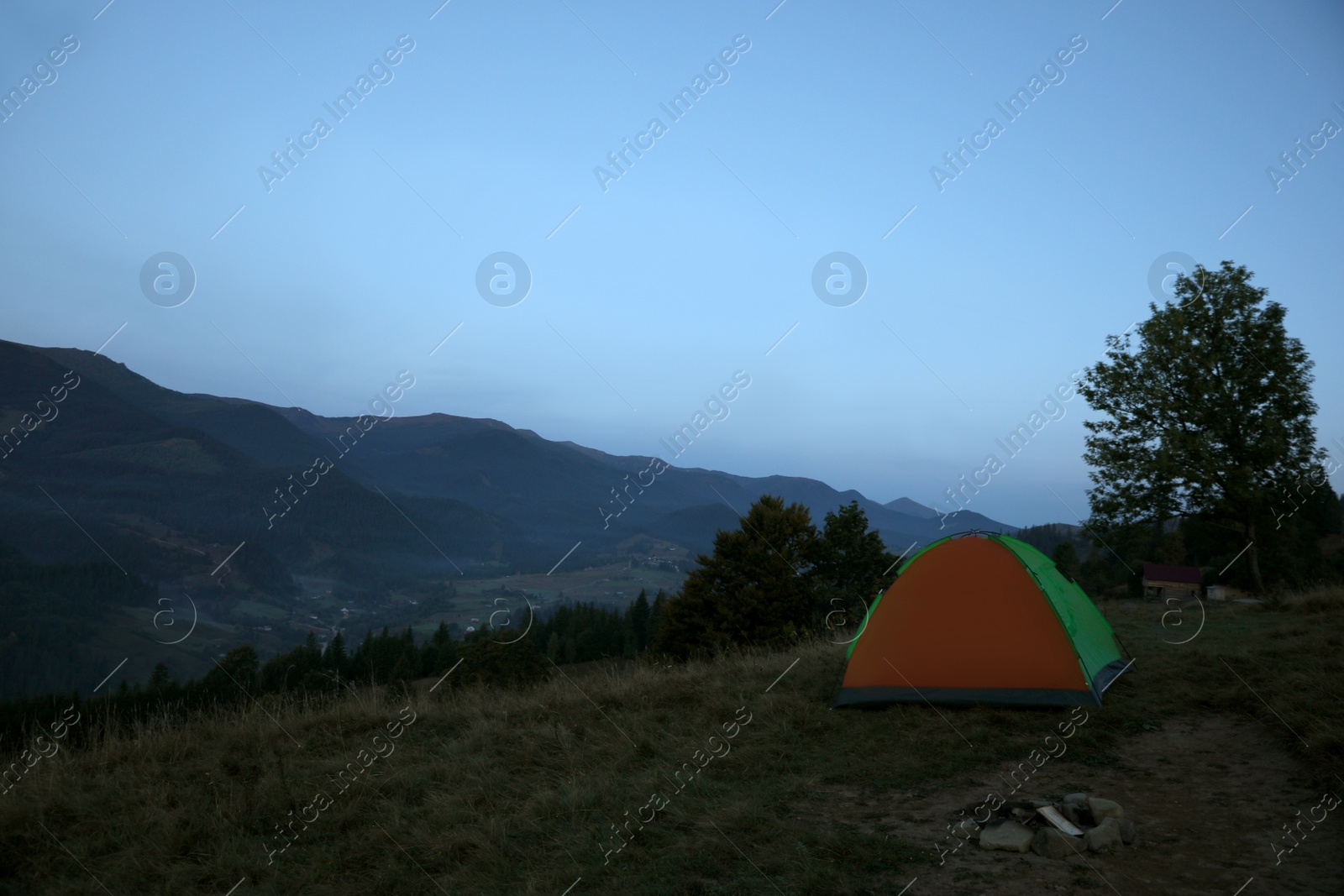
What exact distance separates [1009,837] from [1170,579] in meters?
24.4

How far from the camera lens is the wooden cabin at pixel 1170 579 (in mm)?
22312

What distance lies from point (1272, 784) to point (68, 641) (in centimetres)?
6643

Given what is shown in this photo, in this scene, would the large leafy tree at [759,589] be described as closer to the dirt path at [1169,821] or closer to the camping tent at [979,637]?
the camping tent at [979,637]


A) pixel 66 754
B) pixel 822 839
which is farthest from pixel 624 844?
pixel 66 754

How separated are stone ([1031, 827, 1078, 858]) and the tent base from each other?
3.23 metres

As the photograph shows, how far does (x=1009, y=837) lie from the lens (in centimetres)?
423

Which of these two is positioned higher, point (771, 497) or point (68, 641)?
point (771, 497)

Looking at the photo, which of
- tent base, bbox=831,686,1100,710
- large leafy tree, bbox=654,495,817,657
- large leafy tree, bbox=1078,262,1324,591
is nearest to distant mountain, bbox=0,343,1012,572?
large leafy tree, bbox=654,495,817,657

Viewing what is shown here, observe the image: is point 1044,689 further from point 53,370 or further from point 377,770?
point 53,370

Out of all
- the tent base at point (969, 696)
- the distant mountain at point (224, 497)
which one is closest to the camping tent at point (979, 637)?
the tent base at point (969, 696)

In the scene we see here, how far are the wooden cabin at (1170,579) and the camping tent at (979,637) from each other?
17.9 meters

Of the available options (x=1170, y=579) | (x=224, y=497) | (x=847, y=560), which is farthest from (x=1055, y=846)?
(x=224, y=497)

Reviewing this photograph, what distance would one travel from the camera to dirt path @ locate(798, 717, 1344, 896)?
368 centimetres

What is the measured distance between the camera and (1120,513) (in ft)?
58.6
